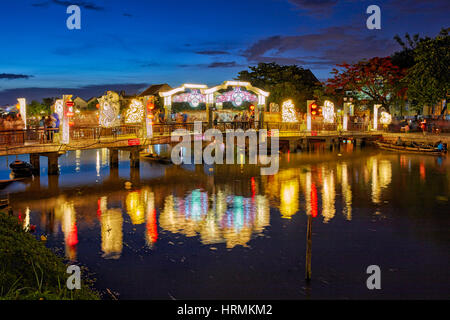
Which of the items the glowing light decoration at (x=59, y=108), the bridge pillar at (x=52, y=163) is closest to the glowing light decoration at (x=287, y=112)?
the bridge pillar at (x=52, y=163)

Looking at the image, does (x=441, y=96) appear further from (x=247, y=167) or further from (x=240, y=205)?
(x=240, y=205)

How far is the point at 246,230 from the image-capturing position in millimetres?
17031

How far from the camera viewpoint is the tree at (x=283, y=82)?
63.2 m

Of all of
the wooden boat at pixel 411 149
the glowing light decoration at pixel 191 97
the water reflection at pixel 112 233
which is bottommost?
the water reflection at pixel 112 233

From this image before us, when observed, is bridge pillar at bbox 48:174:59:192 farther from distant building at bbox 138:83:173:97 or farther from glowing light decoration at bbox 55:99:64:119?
distant building at bbox 138:83:173:97

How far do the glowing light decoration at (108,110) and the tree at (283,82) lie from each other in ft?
→ 116

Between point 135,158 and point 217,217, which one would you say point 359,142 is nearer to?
point 135,158

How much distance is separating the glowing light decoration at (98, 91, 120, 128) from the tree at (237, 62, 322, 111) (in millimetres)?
35263

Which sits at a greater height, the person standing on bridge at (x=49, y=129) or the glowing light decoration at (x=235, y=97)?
the glowing light decoration at (x=235, y=97)

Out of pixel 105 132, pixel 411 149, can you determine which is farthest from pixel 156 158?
pixel 411 149

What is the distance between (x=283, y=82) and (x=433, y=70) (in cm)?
2547

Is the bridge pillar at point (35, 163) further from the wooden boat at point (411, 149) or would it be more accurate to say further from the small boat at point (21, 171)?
the wooden boat at point (411, 149)

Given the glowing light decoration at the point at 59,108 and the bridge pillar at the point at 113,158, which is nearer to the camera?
the glowing light decoration at the point at 59,108
